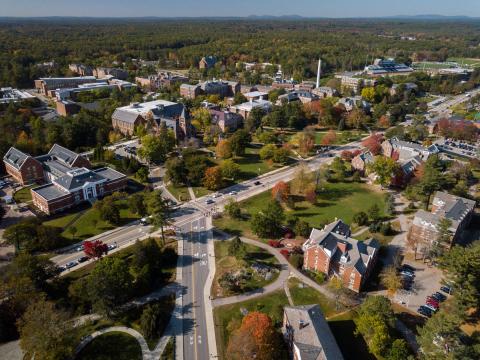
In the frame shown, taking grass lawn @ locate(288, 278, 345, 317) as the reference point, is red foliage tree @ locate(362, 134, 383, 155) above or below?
above

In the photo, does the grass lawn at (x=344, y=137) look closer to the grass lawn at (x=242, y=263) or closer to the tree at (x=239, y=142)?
the tree at (x=239, y=142)

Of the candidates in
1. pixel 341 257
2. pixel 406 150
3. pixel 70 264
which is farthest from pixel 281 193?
pixel 406 150

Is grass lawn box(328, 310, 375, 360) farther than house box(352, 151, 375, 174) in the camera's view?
No

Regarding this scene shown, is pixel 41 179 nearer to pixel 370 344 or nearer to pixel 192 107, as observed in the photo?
pixel 192 107

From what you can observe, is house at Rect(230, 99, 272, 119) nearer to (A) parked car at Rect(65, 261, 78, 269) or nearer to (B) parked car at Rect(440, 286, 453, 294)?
(A) parked car at Rect(65, 261, 78, 269)

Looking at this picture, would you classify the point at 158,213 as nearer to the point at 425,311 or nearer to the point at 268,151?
the point at 268,151

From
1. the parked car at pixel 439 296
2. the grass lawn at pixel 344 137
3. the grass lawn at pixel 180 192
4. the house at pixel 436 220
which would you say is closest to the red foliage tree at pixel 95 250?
the grass lawn at pixel 180 192

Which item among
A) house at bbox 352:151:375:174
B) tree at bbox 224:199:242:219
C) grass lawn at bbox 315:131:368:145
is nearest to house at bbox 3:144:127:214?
tree at bbox 224:199:242:219
